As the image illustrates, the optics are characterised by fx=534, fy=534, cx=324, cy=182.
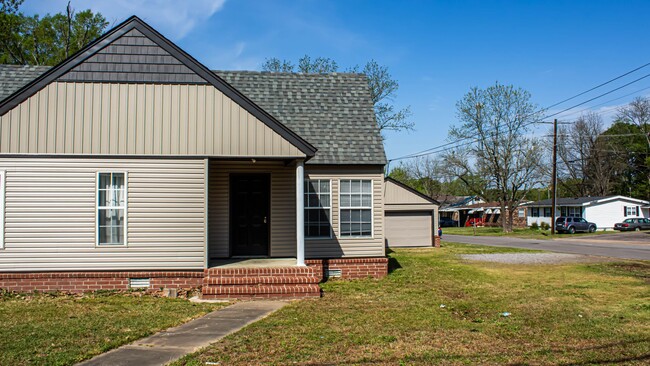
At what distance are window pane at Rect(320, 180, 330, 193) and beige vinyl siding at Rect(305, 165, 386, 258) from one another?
5.0 inches

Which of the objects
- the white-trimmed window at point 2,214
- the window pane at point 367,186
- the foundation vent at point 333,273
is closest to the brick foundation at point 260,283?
the foundation vent at point 333,273

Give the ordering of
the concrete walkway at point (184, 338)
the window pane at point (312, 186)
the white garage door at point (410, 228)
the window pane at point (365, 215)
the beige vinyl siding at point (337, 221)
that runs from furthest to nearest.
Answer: the white garage door at point (410, 228) → the window pane at point (365, 215) → the window pane at point (312, 186) → the beige vinyl siding at point (337, 221) → the concrete walkway at point (184, 338)

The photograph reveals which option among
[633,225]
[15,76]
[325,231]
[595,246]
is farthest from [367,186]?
[633,225]

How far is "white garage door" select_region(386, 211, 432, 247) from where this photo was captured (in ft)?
95.2

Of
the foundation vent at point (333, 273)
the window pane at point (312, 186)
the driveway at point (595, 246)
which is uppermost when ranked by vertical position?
the window pane at point (312, 186)

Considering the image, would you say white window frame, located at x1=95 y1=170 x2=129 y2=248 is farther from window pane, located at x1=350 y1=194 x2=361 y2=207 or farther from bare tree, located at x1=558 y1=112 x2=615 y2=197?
bare tree, located at x1=558 y1=112 x2=615 y2=197

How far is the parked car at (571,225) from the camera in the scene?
45781 mm

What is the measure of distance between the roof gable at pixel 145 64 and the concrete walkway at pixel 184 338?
13.8 ft

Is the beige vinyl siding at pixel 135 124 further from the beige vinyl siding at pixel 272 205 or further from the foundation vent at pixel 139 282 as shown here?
the foundation vent at pixel 139 282

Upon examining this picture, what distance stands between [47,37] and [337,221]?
25.7 metres

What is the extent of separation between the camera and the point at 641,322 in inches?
344

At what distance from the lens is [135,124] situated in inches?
465

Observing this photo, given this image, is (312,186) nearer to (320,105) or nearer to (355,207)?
(355,207)

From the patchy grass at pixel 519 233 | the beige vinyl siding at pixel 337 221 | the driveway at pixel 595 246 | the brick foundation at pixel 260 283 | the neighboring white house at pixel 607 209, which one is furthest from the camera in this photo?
the neighboring white house at pixel 607 209
